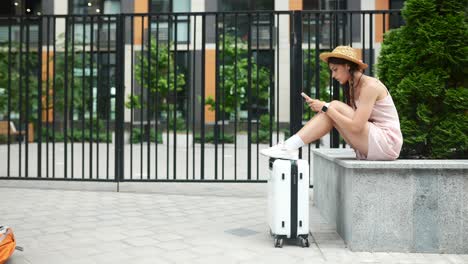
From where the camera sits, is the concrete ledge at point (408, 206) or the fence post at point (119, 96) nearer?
the concrete ledge at point (408, 206)

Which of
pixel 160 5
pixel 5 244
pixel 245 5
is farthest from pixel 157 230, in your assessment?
pixel 160 5

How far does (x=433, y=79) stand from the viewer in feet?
17.0

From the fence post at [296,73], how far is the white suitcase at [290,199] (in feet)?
9.26

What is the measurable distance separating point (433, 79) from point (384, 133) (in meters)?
0.94

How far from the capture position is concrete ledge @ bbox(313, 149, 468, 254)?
4578 millimetres

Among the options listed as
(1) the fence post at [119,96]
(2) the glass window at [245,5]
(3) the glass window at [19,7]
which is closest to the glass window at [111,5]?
(3) the glass window at [19,7]

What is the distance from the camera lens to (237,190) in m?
8.88

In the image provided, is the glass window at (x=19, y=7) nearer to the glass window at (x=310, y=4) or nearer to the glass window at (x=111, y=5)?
the glass window at (x=111, y=5)

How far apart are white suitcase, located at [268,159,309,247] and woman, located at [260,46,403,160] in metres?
0.14

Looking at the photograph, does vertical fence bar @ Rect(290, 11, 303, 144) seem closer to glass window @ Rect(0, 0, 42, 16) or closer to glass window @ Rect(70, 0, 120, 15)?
glass window @ Rect(70, 0, 120, 15)

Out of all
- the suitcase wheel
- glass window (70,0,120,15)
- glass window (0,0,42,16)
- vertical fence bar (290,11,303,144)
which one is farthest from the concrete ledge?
glass window (0,0,42,16)

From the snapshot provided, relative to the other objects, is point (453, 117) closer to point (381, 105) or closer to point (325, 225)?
point (381, 105)

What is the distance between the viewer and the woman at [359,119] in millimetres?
4648

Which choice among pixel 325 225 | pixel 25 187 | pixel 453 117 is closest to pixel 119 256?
pixel 325 225
